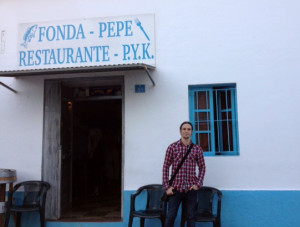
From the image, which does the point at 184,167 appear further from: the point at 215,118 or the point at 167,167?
the point at 215,118

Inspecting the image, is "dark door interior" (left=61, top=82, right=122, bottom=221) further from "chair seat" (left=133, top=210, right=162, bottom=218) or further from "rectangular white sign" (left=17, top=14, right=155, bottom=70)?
"chair seat" (left=133, top=210, right=162, bottom=218)

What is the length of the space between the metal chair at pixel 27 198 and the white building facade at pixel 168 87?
0.67 feet

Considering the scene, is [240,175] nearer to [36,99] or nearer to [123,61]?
[123,61]

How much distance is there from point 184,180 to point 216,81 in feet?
6.74

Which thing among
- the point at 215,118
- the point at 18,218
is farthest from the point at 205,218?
the point at 18,218

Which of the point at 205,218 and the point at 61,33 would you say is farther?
the point at 61,33

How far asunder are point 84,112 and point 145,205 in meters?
4.02

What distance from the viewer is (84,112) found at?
8922 mm

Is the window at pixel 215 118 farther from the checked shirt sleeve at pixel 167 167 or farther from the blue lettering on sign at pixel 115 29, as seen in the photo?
the blue lettering on sign at pixel 115 29

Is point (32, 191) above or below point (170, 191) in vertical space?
below

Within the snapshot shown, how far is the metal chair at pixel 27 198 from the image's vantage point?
5.62m

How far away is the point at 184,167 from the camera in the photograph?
187 inches

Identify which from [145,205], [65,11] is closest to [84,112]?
[65,11]

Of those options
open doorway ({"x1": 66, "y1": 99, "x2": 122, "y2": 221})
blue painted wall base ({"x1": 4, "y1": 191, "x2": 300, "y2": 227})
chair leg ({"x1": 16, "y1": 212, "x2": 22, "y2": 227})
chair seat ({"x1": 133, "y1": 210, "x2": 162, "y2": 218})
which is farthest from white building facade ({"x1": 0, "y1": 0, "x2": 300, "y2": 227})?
open doorway ({"x1": 66, "y1": 99, "x2": 122, "y2": 221})
